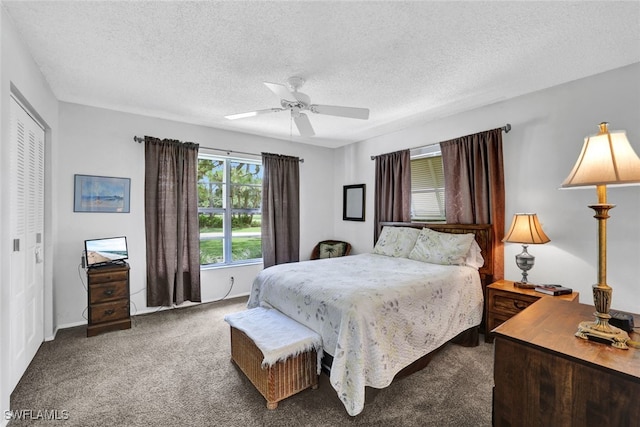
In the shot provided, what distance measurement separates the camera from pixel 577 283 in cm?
265

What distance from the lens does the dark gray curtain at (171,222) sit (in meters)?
3.62

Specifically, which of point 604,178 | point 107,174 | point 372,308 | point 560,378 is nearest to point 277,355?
point 372,308

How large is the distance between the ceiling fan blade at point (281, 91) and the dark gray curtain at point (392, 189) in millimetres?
2190

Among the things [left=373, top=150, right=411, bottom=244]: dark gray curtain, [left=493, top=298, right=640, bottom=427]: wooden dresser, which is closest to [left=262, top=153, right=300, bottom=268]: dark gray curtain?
[left=373, top=150, right=411, bottom=244]: dark gray curtain

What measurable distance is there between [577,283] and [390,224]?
2085 millimetres

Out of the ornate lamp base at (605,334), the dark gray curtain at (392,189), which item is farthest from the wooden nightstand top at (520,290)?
the dark gray curtain at (392,189)

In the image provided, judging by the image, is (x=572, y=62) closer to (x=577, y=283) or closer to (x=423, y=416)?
(x=577, y=283)

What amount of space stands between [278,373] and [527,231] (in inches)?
97.3

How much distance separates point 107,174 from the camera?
343cm

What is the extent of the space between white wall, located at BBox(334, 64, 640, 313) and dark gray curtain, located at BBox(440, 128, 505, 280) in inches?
3.7

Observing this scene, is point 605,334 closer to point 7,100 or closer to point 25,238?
point 7,100

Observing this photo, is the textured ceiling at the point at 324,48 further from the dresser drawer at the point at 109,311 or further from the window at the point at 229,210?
the dresser drawer at the point at 109,311

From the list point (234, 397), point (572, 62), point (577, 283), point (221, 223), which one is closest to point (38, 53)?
point (221, 223)

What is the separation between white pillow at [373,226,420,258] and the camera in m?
3.57
